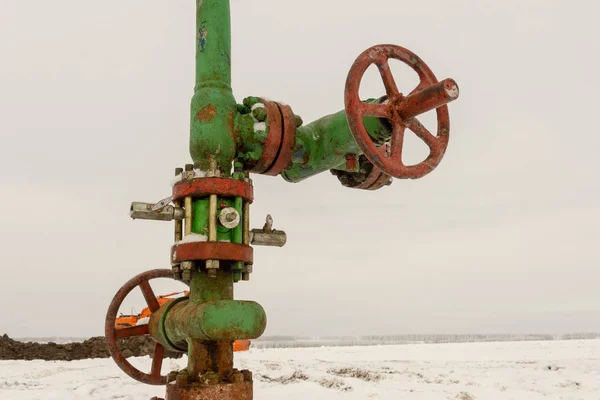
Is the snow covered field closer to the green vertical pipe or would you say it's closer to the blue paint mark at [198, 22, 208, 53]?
the green vertical pipe

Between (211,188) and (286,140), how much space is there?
2.60ft

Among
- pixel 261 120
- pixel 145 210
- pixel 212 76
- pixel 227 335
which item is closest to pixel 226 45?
pixel 212 76

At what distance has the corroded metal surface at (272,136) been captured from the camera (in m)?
3.98

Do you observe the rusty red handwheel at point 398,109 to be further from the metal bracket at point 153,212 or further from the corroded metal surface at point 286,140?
the metal bracket at point 153,212

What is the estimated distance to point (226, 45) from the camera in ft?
13.2

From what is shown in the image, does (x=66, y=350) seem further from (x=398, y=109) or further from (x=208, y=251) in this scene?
(x=398, y=109)

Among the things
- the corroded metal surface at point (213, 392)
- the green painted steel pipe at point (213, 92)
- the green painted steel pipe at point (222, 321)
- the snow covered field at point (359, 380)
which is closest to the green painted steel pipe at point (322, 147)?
the green painted steel pipe at point (213, 92)

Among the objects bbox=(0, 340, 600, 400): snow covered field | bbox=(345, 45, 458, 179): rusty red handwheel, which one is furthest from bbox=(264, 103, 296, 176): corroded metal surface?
bbox=(0, 340, 600, 400): snow covered field

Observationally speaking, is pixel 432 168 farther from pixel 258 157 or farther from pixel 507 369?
pixel 507 369

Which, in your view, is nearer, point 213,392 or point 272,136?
point 213,392

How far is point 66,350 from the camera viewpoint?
38.5 ft

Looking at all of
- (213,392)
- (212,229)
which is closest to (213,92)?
(212,229)

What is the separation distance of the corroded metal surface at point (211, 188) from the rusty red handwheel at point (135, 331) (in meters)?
1.19

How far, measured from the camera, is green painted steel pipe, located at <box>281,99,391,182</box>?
390 cm
